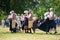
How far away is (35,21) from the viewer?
25.5m

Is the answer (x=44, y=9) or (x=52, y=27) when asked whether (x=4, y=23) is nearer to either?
(x=52, y=27)

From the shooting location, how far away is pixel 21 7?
2600 cm

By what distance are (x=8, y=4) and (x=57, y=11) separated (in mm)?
32954

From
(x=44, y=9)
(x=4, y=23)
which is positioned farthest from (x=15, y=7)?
(x=44, y=9)

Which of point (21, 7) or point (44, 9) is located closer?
point (21, 7)

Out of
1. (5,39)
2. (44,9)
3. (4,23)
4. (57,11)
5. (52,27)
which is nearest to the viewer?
(5,39)

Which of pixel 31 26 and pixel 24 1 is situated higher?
pixel 24 1

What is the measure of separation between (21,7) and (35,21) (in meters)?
1.65

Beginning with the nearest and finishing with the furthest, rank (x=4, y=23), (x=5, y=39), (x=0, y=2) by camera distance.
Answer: (x=5, y=39) < (x=0, y=2) < (x=4, y=23)

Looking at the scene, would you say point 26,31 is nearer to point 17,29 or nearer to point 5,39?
point 17,29

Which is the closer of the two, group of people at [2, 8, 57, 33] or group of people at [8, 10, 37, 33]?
group of people at [2, 8, 57, 33]

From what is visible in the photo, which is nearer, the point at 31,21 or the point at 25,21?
the point at 31,21

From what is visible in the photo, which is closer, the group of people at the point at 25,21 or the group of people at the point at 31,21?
the group of people at the point at 31,21

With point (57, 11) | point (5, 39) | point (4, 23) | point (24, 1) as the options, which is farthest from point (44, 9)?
point (5, 39)
